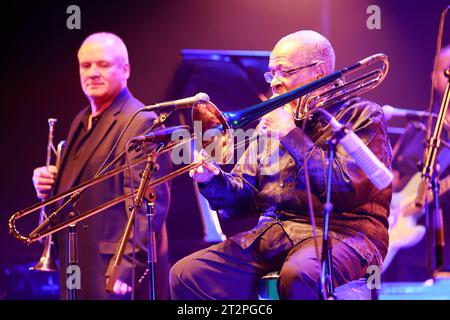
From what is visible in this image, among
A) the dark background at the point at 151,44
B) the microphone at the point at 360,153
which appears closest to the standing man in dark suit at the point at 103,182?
the dark background at the point at 151,44

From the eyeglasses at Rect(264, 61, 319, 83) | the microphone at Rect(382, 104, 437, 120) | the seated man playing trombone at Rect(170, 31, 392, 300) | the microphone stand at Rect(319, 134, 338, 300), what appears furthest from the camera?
the microphone at Rect(382, 104, 437, 120)

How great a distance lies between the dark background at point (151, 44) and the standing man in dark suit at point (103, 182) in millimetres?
758

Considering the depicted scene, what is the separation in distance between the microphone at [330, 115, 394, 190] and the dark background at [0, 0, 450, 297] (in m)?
2.68

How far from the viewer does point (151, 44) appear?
5691 mm

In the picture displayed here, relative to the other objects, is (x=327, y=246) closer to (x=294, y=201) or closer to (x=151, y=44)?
(x=294, y=201)

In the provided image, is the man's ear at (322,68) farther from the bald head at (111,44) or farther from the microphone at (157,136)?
the bald head at (111,44)

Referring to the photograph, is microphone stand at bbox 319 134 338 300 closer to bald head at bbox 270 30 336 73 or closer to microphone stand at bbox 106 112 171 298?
microphone stand at bbox 106 112 171 298

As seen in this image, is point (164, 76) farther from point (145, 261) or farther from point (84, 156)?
point (145, 261)

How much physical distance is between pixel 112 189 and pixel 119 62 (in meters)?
1.05

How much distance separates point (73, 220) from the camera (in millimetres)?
3445

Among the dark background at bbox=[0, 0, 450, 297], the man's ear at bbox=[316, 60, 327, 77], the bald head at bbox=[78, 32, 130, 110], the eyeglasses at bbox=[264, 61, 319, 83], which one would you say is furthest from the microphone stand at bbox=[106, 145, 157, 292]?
the dark background at bbox=[0, 0, 450, 297]

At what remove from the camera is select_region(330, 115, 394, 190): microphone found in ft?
9.57

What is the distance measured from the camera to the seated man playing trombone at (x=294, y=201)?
332cm
